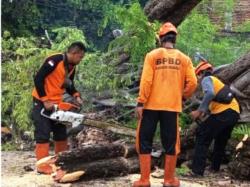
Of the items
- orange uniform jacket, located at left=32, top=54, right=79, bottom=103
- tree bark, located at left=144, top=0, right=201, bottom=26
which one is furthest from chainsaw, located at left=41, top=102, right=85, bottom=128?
tree bark, located at left=144, top=0, right=201, bottom=26

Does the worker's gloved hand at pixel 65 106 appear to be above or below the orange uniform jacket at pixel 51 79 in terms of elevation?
below

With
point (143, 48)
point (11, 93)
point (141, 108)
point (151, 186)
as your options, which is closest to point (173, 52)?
point (141, 108)

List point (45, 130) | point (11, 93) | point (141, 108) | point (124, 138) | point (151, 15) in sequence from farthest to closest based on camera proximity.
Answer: point (151, 15), point (11, 93), point (124, 138), point (45, 130), point (141, 108)

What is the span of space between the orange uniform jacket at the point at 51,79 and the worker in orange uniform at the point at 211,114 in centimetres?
185

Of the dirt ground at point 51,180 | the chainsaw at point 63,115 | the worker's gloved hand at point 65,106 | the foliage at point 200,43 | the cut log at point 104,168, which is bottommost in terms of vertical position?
the dirt ground at point 51,180

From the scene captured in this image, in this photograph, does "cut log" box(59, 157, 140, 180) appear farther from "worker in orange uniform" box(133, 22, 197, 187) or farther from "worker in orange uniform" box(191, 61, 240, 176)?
"worker in orange uniform" box(191, 61, 240, 176)

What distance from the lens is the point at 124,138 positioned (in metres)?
9.53

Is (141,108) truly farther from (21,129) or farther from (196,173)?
(21,129)

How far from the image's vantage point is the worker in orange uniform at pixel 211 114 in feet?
26.7

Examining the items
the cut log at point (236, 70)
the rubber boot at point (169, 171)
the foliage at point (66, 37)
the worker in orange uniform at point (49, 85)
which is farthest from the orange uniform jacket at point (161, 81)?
the foliage at point (66, 37)

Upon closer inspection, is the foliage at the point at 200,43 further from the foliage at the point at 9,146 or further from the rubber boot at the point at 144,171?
the rubber boot at the point at 144,171

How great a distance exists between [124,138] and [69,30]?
2.46 m

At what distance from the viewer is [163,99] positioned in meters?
7.03

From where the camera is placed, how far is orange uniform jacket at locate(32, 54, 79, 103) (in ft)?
25.6
